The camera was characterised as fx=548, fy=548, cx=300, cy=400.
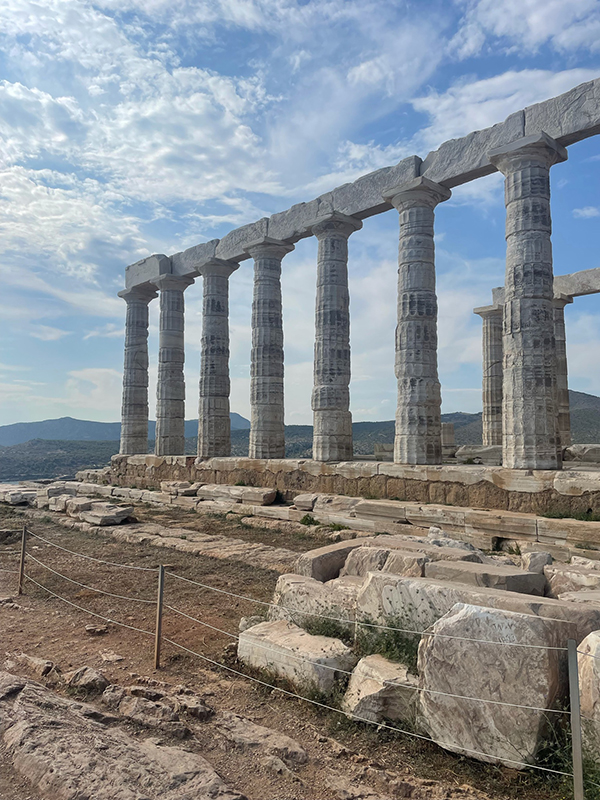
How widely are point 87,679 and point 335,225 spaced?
47.3ft

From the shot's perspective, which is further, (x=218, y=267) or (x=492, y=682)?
(x=218, y=267)

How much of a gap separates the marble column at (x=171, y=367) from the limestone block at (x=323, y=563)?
15859mm

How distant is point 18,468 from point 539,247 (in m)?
52.4

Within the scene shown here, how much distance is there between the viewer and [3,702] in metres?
4.33

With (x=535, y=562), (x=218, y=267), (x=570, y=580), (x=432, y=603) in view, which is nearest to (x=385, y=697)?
(x=432, y=603)

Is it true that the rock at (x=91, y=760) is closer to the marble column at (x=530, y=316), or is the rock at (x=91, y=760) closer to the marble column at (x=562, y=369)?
the marble column at (x=530, y=316)

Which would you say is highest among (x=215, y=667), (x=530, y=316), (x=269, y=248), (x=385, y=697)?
(x=269, y=248)

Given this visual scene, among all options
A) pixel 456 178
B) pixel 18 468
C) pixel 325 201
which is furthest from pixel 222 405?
pixel 18 468

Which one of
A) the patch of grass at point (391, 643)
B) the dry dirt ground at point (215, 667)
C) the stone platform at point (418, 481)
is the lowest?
the dry dirt ground at point (215, 667)

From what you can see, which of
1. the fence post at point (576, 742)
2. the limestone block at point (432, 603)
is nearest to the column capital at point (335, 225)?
the limestone block at point (432, 603)

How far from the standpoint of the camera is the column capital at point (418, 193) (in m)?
14.2

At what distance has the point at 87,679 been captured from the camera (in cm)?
499

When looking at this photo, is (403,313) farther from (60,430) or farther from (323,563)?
(60,430)

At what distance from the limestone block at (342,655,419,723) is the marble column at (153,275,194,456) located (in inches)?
731
